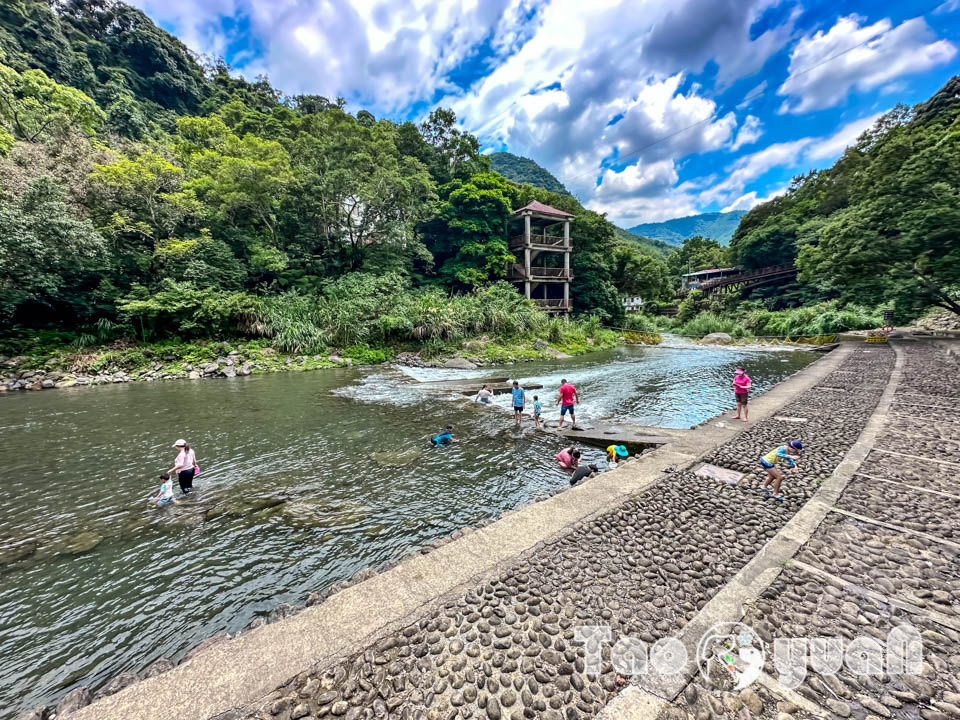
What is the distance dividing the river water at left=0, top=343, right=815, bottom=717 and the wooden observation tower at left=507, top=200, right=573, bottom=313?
69.3ft

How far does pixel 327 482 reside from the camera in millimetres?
7109

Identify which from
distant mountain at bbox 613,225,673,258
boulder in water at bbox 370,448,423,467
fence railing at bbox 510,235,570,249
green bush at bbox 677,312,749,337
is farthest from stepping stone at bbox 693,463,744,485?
distant mountain at bbox 613,225,673,258

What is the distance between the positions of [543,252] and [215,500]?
113 ft

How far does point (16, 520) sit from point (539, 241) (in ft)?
112

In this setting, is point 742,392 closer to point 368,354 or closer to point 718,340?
point 368,354

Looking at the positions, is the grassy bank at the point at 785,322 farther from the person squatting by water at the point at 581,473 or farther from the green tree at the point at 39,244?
the green tree at the point at 39,244

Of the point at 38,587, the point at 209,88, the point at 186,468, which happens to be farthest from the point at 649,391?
the point at 209,88

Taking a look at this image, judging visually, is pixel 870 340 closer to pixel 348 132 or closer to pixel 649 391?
pixel 649 391

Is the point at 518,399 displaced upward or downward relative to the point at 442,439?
upward

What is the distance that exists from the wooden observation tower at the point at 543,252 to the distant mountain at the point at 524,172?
6007cm

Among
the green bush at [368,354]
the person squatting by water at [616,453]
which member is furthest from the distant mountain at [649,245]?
the person squatting by water at [616,453]

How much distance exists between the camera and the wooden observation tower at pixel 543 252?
33.0 m

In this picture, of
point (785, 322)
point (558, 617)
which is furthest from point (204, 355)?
point (785, 322)

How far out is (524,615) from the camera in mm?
3324
